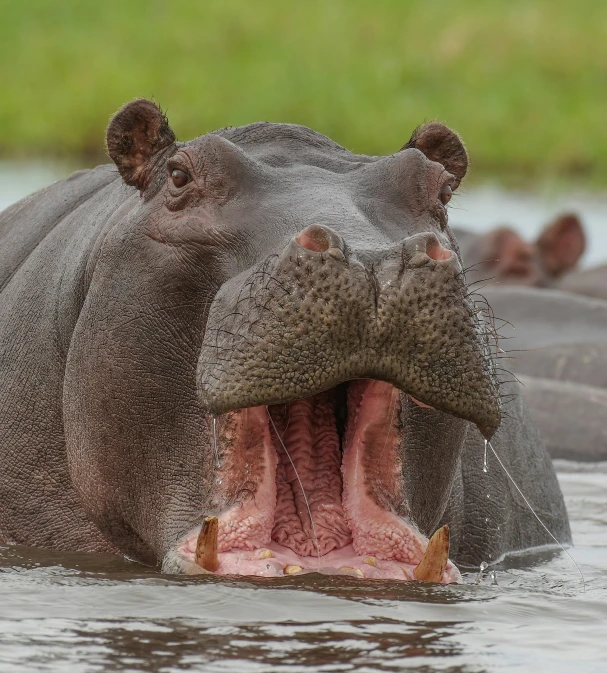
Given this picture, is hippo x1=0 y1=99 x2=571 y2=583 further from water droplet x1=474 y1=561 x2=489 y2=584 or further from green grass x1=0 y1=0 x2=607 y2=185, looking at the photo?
green grass x1=0 y1=0 x2=607 y2=185

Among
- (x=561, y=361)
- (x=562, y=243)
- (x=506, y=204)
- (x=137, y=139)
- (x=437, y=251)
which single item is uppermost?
(x=506, y=204)

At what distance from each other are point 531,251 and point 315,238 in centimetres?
1119

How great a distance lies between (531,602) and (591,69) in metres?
30.5

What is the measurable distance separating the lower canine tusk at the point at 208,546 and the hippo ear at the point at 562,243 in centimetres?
1127

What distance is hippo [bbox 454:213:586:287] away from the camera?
15188mm

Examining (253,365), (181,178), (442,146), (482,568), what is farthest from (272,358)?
(482,568)

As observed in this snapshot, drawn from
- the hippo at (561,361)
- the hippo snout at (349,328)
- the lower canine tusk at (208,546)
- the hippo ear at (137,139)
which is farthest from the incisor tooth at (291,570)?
the hippo at (561,361)

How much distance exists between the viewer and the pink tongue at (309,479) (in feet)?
16.4

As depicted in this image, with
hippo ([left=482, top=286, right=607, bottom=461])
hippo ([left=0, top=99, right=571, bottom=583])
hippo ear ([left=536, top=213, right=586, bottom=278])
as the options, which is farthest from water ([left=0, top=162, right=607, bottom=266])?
hippo ([left=0, top=99, right=571, bottom=583])

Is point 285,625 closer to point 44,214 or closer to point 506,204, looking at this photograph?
point 44,214

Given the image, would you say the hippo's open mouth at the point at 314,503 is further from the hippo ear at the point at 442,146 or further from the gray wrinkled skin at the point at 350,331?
the hippo ear at the point at 442,146

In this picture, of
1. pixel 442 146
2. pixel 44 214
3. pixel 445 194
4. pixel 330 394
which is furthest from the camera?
pixel 44 214

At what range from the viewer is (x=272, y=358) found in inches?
184

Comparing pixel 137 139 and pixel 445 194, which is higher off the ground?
pixel 137 139
